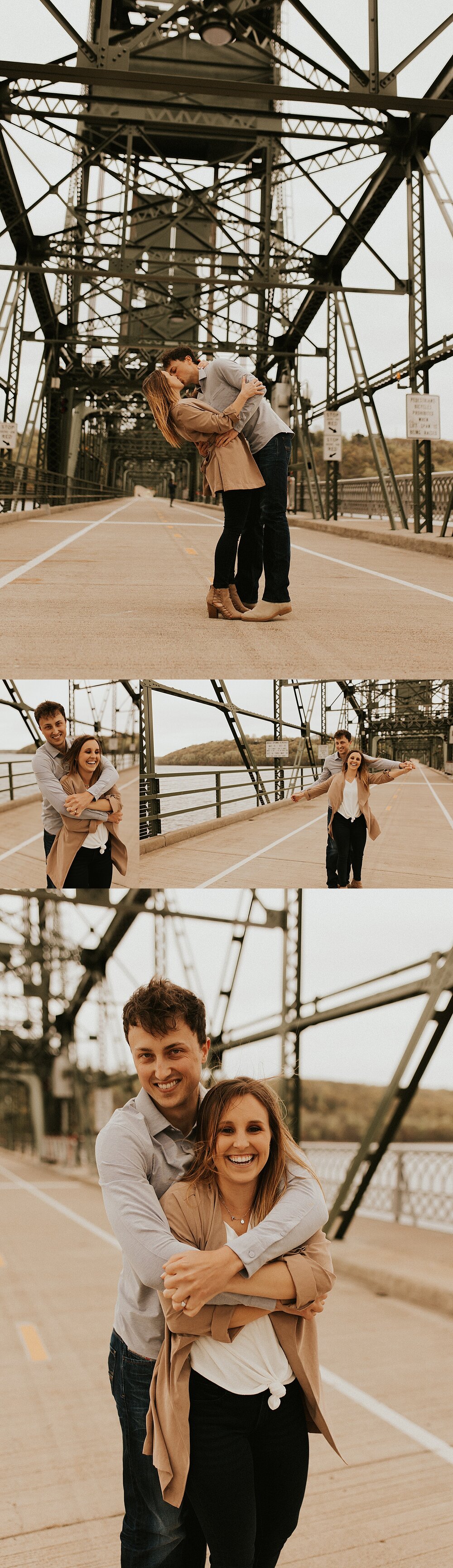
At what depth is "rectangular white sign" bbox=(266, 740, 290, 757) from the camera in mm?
4016

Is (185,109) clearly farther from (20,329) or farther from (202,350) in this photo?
(202,350)

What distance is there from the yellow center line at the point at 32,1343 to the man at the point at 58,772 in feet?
14.4

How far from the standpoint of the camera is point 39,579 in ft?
21.3

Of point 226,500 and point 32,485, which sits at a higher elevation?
point 32,485

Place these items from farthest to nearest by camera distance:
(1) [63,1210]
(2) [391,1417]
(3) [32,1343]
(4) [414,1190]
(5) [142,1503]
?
(1) [63,1210] < (4) [414,1190] < (3) [32,1343] < (2) [391,1417] < (5) [142,1503]

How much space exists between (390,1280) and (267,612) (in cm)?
517

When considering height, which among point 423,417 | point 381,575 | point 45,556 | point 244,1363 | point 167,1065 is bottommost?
point 244,1363

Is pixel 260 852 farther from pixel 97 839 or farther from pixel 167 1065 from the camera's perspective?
pixel 167 1065

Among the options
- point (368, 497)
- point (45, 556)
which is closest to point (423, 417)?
point (45, 556)

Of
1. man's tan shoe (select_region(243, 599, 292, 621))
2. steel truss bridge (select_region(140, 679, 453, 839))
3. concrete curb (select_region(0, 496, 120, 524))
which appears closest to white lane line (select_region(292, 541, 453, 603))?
man's tan shoe (select_region(243, 599, 292, 621))

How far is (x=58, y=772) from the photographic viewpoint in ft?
12.3

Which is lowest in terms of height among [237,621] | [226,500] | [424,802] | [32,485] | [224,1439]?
[224,1439]

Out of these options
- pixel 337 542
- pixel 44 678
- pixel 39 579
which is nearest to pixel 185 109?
pixel 337 542

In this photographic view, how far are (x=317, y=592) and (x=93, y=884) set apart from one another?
299 centimetres
